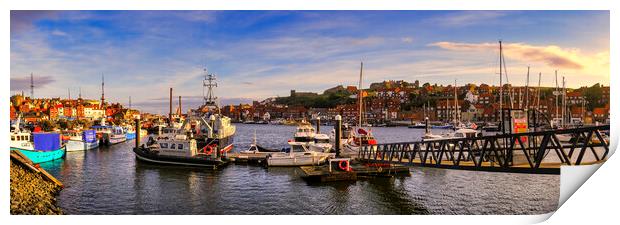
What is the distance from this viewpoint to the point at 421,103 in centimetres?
4466

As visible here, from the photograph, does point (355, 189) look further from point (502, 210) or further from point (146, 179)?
point (146, 179)

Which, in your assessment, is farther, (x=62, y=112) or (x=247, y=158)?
(x=62, y=112)

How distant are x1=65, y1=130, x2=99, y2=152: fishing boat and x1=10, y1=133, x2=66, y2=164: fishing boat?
3.58 metres

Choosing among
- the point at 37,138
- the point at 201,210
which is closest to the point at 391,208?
the point at 201,210

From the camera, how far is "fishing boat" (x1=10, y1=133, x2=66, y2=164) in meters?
17.7

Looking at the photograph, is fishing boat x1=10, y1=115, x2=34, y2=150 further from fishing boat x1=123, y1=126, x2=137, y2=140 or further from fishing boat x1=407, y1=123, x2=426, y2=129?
fishing boat x1=407, y1=123, x2=426, y2=129

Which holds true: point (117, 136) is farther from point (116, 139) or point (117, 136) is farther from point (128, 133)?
point (128, 133)

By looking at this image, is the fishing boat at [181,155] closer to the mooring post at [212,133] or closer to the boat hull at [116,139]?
the mooring post at [212,133]

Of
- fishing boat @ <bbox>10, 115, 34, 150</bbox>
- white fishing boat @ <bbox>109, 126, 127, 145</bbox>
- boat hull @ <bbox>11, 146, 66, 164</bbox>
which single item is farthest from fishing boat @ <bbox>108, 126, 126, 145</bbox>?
fishing boat @ <bbox>10, 115, 34, 150</bbox>

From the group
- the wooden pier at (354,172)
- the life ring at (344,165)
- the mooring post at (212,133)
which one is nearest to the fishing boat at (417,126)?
the mooring post at (212,133)

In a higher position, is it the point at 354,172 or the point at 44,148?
the point at 44,148

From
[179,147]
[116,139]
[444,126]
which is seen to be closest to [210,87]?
[179,147]

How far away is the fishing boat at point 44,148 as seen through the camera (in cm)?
1773

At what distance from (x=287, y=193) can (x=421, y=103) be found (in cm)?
3424
